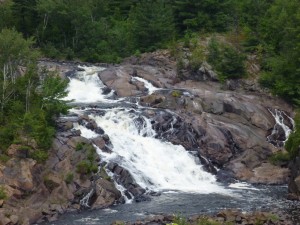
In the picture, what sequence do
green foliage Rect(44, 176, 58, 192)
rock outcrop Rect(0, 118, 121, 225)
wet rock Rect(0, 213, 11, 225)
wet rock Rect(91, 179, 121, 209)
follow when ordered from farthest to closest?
wet rock Rect(91, 179, 121, 209)
green foliage Rect(44, 176, 58, 192)
rock outcrop Rect(0, 118, 121, 225)
wet rock Rect(0, 213, 11, 225)

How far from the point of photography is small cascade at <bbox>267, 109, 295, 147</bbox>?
56.2 meters

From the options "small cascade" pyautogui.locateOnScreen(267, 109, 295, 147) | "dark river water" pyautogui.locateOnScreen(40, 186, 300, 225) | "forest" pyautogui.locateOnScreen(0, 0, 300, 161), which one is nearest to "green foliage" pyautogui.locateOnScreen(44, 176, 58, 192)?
"dark river water" pyautogui.locateOnScreen(40, 186, 300, 225)

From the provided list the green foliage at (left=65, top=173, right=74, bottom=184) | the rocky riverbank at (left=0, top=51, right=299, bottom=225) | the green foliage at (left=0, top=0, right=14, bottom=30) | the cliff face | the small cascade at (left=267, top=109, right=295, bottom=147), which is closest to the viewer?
the rocky riverbank at (left=0, top=51, right=299, bottom=225)

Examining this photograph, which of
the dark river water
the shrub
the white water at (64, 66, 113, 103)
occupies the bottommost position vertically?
the dark river water

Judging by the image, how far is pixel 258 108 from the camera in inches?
2334

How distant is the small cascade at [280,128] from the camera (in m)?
56.2

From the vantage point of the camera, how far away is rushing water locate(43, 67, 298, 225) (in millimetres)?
38209

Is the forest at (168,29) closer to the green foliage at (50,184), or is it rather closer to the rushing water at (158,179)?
the rushing water at (158,179)

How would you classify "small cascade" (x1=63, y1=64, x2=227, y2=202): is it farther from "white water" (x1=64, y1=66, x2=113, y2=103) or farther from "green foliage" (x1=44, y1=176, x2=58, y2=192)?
"white water" (x1=64, y1=66, x2=113, y2=103)

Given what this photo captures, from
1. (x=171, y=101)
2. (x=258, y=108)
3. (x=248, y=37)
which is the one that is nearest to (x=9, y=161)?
(x=171, y=101)

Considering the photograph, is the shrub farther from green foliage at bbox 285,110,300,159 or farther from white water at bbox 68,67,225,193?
green foliage at bbox 285,110,300,159

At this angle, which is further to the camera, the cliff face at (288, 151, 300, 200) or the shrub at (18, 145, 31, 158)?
the cliff face at (288, 151, 300, 200)

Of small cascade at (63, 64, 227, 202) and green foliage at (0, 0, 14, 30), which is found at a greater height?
green foliage at (0, 0, 14, 30)

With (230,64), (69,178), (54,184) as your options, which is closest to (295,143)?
(69,178)
